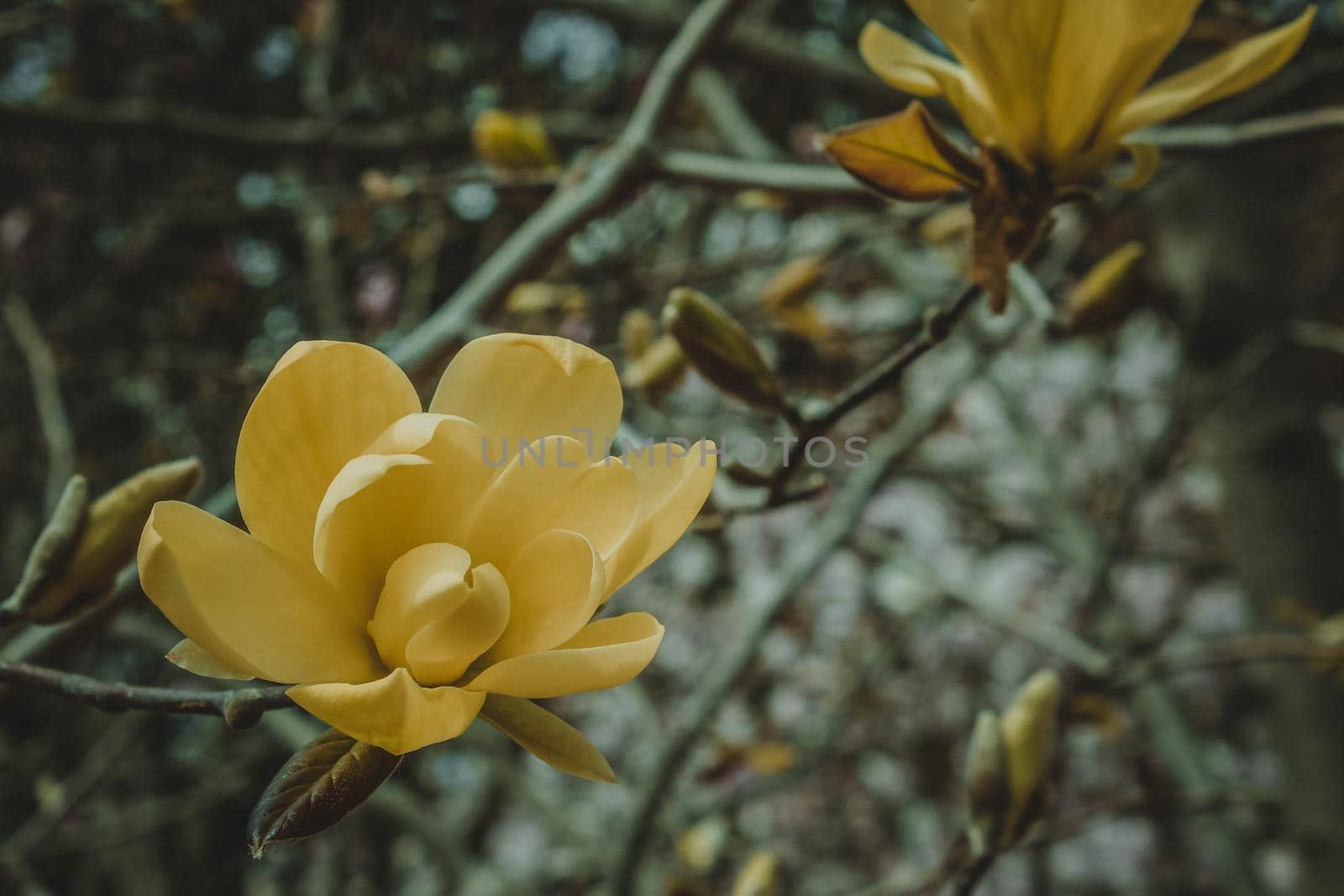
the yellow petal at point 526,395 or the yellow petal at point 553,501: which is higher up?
the yellow petal at point 526,395

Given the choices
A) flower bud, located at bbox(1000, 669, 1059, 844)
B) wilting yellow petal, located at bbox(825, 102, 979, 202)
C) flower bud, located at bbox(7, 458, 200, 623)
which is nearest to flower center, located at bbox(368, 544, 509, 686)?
flower bud, located at bbox(7, 458, 200, 623)

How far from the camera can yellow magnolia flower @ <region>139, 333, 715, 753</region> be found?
1.03 feet

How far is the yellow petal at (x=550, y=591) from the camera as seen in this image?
0.34 m

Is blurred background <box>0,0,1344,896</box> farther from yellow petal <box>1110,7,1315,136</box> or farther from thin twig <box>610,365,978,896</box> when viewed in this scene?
yellow petal <box>1110,7,1315,136</box>

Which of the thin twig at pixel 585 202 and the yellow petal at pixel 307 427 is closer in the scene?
the yellow petal at pixel 307 427

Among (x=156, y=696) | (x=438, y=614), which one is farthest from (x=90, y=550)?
(x=438, y=614)

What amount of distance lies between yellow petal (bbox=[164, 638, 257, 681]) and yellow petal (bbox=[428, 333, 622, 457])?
12cm

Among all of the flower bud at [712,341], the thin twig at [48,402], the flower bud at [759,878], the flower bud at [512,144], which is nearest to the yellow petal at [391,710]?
the flower bud at [712,341]

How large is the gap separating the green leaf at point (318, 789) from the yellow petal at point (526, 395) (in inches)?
4.9

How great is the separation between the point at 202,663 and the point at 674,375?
47 cm

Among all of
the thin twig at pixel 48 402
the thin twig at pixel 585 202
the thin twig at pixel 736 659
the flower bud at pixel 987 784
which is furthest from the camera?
the thin twig at pixel 48 402

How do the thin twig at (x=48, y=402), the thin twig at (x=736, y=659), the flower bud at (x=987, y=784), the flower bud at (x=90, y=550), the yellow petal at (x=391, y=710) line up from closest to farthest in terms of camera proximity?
1. the yellow petal at (x=391, y=710)
2. the flower bud at (x=90, y=550)
3. the flower bud at (x=987, y=784)
4. the thin twig at (x=736, y=659)
5. the thin twig at (x=48, y=402)

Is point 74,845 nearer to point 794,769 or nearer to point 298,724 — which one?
point 298,724

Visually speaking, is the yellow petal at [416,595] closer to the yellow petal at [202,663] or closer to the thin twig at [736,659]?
the yellow petal at [202,663]
